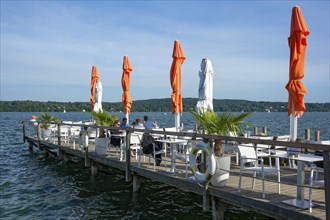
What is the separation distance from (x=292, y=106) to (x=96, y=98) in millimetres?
12132

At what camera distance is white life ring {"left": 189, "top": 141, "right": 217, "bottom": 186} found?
7.16 meters

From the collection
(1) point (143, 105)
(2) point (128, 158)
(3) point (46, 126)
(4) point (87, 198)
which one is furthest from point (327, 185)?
(1) point (143, 105)

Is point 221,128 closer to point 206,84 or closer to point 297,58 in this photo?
point 297,58

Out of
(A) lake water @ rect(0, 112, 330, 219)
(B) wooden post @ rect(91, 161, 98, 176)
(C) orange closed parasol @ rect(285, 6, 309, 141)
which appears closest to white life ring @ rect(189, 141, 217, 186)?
(A) lake water @ rect(0, 112, 330, 219)

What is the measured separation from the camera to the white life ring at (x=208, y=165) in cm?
716

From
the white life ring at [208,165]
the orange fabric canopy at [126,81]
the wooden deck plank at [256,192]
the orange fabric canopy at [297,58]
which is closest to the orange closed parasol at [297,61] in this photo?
the orange fabric canopy at [297,58]

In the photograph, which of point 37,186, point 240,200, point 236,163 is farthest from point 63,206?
point 240,200

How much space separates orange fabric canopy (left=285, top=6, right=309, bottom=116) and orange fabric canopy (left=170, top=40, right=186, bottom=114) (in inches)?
201

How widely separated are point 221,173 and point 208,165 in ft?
1.11

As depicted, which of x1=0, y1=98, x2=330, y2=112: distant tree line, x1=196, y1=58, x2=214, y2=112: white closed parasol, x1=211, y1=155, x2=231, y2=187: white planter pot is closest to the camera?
x1=211, y1=155, x2=231, y2=187: white planter pot

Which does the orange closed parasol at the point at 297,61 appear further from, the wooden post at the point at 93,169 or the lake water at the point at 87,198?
the wooden post at the point at 93,169

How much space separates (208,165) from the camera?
7.23m

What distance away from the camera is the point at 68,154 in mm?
16656

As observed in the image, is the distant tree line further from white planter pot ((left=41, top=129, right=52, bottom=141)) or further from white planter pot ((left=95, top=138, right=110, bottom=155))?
white planter pot ((left=95, top=138, right=110, bottom=155))
